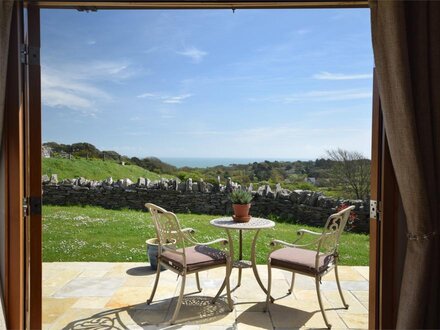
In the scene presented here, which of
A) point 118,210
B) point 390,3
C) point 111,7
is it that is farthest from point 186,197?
point 390,3

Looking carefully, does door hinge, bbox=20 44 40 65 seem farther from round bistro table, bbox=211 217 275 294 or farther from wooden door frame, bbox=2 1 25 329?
round bistro table, bbox=211 217 275 294

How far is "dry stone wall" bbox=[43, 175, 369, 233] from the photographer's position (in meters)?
6.90

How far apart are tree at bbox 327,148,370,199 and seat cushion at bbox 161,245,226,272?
198 inches

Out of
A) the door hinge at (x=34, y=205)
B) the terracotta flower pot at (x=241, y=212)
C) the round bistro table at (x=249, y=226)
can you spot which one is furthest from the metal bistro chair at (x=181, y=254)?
the door hinge at (x=34, y=205)

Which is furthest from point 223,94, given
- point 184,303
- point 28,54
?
point 28,54

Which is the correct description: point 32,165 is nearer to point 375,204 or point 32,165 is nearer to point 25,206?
point 25,206

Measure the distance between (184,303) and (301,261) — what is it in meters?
1.18

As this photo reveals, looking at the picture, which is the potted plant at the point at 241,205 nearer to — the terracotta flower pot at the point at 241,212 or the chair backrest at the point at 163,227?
the terracotta flower pot at the point at 241,212

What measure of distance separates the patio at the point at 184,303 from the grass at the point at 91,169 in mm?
6320

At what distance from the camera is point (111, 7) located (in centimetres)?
214

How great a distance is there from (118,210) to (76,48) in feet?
18.4

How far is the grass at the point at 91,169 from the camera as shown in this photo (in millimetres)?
9859

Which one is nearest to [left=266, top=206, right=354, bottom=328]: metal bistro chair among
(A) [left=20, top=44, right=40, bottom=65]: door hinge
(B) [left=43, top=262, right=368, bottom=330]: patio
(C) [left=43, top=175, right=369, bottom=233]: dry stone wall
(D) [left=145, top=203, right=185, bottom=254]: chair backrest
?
(B) [left=43, top=262, right=368, bottom=330]: patio

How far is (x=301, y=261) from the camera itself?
286 cm
